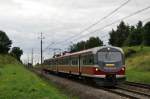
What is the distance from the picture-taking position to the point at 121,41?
142m

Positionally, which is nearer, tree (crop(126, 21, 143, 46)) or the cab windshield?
the cab windshield

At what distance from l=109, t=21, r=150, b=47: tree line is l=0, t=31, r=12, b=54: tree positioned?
30.5m

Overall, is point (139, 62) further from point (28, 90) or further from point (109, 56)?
point (28, 90)

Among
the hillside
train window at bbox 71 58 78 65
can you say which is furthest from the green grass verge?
the hillside

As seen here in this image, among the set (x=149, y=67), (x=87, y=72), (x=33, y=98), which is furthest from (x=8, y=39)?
(x=33, y=98)

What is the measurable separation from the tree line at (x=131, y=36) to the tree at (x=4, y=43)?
3051 centimetres

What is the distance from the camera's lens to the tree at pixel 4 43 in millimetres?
129525

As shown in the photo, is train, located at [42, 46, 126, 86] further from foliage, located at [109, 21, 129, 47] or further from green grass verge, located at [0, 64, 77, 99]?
foliage, located at [109, 21, 129, 47]

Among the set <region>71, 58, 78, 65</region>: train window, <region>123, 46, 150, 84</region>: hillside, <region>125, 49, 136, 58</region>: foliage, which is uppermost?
<region>125, 49, 136, 58</region>: foliage

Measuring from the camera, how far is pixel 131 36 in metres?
132

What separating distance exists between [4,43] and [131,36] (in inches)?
1449

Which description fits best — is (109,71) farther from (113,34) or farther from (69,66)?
(113,34)

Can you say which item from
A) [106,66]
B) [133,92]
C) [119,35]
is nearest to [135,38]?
[119,35]

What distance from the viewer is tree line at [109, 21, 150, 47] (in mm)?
117656
